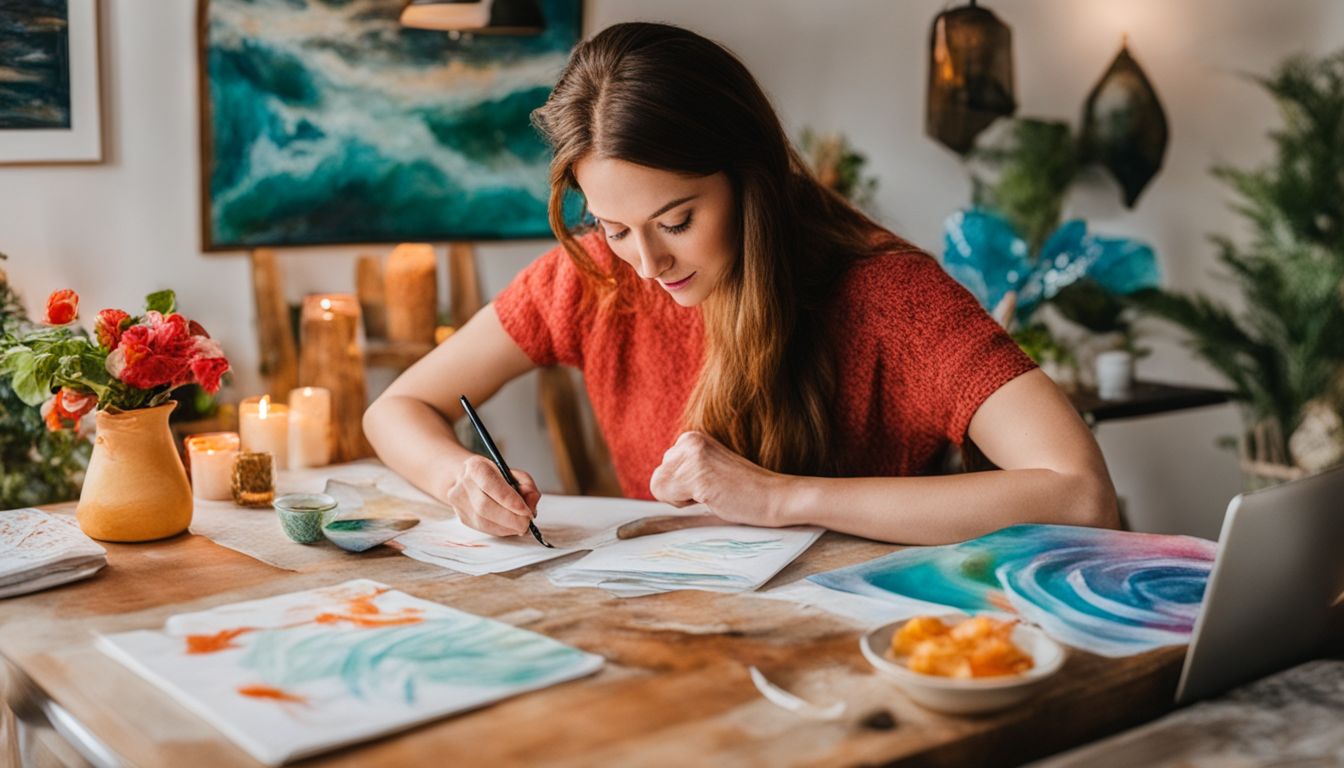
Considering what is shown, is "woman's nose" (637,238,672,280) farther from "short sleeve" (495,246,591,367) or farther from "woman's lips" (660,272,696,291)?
"short sleeve" (495,246,591,367)

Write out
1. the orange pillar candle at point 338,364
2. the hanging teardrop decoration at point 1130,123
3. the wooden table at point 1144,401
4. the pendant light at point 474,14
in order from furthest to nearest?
1. the hanging teardrop decoration at point 1130,123
2. the wooden table at point 1144,401
3. the orange pillar candle at point 338,364
4. the pendant light at point 474,14

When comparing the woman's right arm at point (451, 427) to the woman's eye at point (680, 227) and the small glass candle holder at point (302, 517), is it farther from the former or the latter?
the woman's eye at point (680, 227)

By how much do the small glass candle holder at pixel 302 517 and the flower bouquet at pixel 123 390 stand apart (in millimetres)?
141

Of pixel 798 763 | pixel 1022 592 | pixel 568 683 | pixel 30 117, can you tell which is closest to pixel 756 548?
pixel 1022 592

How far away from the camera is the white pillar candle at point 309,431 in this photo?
6.41ft

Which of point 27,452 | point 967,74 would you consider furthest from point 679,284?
point 967,74

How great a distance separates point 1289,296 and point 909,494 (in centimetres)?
259

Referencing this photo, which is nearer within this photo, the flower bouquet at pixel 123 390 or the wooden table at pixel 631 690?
the wooden table at pixel 631 690

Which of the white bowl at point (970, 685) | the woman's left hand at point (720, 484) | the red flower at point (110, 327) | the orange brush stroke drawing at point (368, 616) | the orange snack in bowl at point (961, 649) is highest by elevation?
the red flower at point (110, 327)

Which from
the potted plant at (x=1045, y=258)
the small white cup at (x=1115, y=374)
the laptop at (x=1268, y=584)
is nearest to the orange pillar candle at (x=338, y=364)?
the potted plant at (x=1045, y=258)

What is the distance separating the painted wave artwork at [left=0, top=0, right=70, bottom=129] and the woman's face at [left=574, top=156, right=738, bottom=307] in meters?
1.83

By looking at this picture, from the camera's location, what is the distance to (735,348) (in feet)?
5.86

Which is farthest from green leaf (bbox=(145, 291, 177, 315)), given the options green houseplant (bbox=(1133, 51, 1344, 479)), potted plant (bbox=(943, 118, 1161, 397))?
green houseplant (bbox=(1133, 51, 1344, 479))

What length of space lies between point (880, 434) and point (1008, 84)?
6.94ft
